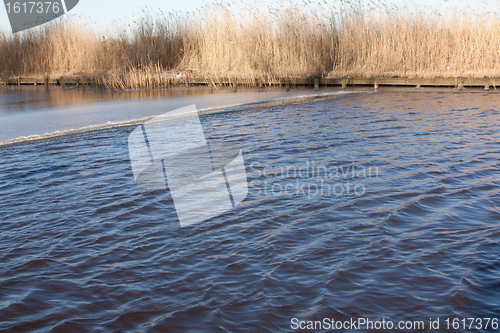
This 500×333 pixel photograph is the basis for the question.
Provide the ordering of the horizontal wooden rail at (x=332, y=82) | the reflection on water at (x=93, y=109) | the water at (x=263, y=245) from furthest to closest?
the horizontal wooden rail at (x=332, y=82) → the reflection on water at (x=93, y=109) → the water at (x=263, y=245)

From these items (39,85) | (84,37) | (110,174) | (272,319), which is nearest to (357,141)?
(110,174)

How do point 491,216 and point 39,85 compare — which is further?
point 39,85

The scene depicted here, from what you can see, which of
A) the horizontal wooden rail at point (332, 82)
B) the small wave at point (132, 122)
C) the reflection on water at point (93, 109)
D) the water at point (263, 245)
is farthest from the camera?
the horizontal wooden rail at point (332, 82)

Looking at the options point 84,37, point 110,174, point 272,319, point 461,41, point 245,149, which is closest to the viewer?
point 272,319

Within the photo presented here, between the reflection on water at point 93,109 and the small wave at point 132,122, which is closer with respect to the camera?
the small wave at point 132,122

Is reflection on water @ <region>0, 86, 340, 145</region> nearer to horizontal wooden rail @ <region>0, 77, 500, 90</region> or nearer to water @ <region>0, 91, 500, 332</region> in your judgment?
horizontal wooden rail @ <region>0, 77, 500, 90</region>

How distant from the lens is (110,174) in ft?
18.0

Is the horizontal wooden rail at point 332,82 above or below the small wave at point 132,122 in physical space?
above

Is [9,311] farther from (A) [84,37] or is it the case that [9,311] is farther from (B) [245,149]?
(A) [84,37]

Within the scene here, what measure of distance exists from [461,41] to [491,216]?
13.5 meters

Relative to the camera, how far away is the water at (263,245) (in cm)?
264

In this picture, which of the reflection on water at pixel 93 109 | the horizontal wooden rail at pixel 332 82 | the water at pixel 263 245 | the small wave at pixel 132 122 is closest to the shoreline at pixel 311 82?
the horizontal wooden rail at pixel 332 82

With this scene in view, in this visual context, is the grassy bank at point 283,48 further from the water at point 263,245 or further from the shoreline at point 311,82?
the water at point 263,245

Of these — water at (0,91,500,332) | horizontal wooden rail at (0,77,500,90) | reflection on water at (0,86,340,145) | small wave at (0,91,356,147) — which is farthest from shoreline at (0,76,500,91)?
water at (0,91,500,332)
